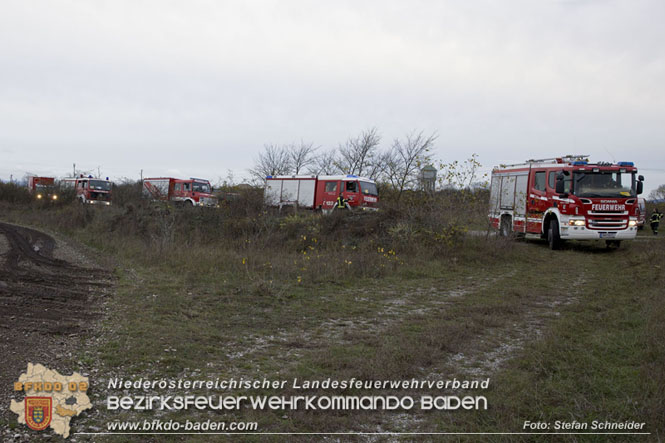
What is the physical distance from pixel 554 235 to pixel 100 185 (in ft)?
108

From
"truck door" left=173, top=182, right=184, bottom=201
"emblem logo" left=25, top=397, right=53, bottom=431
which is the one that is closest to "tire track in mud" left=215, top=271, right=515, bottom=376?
"emblem logo" left=25, top=397, right=53, bottom=431

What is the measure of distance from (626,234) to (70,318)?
15953mm

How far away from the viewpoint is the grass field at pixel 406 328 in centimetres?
407

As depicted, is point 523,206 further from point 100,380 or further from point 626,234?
point 100,380

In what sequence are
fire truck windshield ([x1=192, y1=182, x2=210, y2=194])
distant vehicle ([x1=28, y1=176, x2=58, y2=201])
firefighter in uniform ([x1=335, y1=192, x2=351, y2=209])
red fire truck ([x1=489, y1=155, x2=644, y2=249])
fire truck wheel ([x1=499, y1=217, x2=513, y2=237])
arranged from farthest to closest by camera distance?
1. distant vehicle ([x1=28, y1=176, x2=58, y2=201])
2. fire truck windshield ([x1=192, y1=182, x2=210, y2=194])
3. firefighter in uniform ([x1=335, y1=192, x2=351, y2=209])
4. fire truck wheel ([x1=499, y1=217, x2=513, y2=237])
5. red fire truck ([x1=489, y1=155, x2=644, y2=249])

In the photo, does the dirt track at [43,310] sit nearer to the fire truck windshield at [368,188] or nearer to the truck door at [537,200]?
the truck door at [537,200]

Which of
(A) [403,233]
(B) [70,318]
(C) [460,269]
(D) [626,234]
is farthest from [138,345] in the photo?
(D) [626,234]

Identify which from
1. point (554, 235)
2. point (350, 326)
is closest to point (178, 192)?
point (554, 235)

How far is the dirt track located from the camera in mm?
5116

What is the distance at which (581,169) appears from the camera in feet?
50.5

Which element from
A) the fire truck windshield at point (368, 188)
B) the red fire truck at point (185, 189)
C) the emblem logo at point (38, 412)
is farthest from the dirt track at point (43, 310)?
the red fire truck at point (185, 189)

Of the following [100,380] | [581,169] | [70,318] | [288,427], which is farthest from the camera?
[581,169]

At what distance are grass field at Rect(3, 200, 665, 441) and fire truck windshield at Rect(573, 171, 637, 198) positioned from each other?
2.10 meters

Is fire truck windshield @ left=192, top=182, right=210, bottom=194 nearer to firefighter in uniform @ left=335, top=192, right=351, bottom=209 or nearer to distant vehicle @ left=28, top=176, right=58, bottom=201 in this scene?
distant vehicle @ left=28, top=176, right=58, bottom=201
